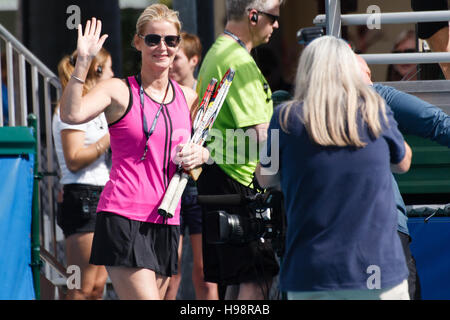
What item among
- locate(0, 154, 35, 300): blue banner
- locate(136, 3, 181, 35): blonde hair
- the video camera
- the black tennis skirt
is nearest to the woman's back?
the video camera

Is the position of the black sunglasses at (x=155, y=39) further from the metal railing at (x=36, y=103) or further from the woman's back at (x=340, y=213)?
the metal railing at (x=36, y=103)

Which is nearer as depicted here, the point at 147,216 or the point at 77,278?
the point at 147,216

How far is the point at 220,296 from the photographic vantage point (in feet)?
19.5

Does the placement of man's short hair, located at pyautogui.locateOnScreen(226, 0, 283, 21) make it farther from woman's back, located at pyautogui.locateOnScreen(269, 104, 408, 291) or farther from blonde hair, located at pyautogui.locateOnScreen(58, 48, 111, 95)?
woman's back, located at pyautogui.locateOnScreen(269, 104, 408, 291)

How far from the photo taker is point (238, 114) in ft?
15.1

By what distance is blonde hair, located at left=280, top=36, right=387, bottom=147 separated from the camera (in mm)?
3314

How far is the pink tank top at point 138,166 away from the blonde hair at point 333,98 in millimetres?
1040

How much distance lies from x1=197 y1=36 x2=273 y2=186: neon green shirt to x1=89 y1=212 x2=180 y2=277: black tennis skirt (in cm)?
60

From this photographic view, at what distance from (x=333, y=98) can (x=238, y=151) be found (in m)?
1.39

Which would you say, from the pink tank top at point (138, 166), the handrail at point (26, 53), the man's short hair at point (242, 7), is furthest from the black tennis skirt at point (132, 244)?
the handrail at point (26, 53)

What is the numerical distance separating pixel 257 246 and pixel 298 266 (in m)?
1.27
